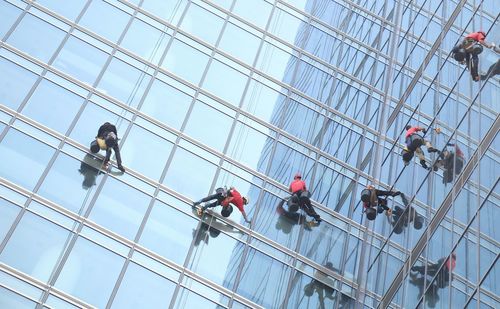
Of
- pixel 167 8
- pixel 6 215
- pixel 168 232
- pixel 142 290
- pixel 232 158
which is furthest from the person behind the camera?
pixel 167 8

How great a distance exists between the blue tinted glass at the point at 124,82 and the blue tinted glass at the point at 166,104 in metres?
0.30

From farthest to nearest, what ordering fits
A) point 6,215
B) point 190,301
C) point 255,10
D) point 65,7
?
point 255,10 → point 65,7 → point 190,301 → point 6,215

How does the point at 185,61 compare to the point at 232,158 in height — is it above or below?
above

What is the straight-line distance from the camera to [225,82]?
2875cm

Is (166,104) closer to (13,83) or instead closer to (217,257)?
(13,83)

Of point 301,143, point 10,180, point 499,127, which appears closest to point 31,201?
point 10,180

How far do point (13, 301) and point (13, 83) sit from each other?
6.43 metres

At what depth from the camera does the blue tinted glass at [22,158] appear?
2311 centimetres

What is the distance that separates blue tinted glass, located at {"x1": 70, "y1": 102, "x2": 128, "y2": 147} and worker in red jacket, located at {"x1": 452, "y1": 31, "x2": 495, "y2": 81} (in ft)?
30.2

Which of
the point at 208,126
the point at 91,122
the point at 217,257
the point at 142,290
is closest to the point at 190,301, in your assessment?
the point at 142,290

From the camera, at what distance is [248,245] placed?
82.6 ft

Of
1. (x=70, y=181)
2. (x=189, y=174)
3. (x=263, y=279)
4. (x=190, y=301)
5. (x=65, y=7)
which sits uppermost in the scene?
(x=65, y=7)

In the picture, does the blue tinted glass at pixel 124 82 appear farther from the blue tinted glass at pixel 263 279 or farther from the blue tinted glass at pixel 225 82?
the blue tinted glass at pixel 263 279

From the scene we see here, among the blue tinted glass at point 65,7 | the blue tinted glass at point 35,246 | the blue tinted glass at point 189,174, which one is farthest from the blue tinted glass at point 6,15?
the blue tinted glass at point 35,246
